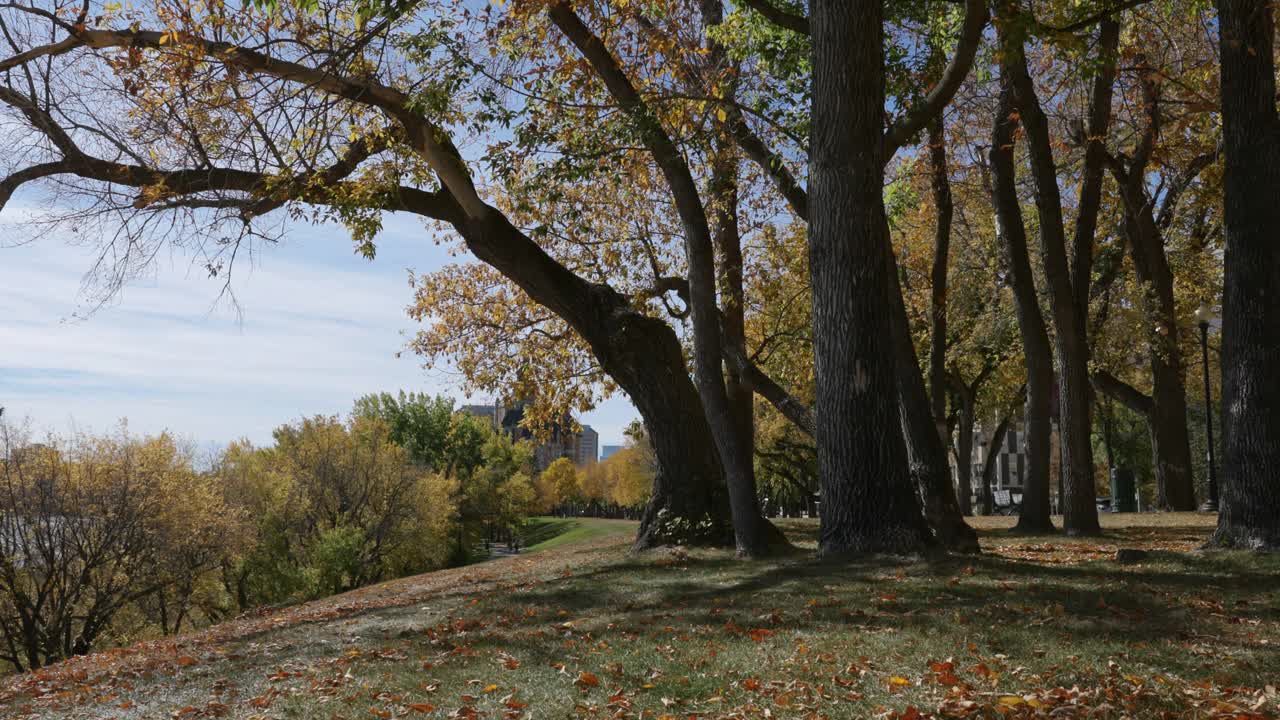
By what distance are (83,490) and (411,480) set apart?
703 inches

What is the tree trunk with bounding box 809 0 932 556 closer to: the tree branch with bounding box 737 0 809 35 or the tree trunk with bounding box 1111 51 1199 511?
the tree branch with bounding box 737 0 809 35

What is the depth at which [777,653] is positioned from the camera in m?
6.08

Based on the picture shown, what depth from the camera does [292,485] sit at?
4131 cm

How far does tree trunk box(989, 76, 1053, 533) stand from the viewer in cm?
1519

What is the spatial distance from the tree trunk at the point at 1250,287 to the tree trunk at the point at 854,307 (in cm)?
312

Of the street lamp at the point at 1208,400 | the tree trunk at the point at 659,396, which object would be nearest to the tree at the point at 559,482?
the street lamp at the point at 1208,400

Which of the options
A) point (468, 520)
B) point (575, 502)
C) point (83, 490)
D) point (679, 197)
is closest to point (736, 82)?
point (679, 197)

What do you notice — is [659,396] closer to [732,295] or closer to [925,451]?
[732,295]

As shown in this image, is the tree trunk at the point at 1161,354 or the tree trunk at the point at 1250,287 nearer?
the tree trunk at the point at 1250,287

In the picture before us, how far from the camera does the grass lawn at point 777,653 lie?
16.5ft

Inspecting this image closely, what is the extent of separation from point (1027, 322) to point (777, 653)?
38.4ft

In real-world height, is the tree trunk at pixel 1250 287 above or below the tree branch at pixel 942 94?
below

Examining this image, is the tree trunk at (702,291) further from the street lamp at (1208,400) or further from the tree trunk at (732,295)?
the street lamp at (1208,400)

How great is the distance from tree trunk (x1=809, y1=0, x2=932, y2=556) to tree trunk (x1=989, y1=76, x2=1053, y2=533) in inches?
247
